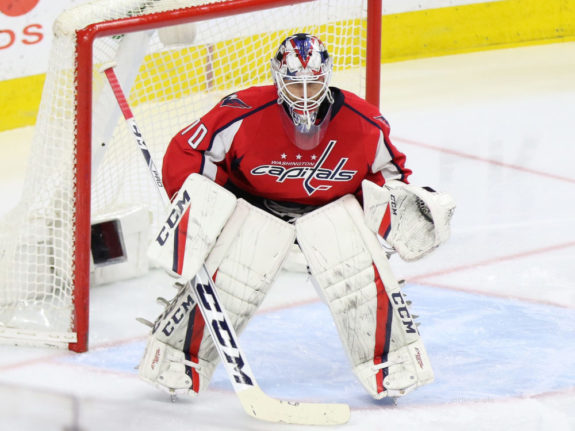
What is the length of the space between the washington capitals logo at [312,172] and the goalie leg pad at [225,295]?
0.34 feet

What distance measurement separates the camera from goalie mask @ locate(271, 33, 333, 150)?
9.08 ft

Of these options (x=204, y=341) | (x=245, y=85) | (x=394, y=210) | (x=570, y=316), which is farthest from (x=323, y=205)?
(x=245, y=85)

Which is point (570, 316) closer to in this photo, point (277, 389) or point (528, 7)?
point (277, 389)

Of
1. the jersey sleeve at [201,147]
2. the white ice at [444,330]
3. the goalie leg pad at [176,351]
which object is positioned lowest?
the white ice at [444,330]

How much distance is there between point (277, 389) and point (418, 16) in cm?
362

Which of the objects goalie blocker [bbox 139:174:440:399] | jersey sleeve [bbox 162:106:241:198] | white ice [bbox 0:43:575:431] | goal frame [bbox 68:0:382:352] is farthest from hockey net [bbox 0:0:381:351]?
goalie blocker [bbox 139:174:440:399]

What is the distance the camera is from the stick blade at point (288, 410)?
2809 millimetres

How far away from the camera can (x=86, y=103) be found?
3.11 meters

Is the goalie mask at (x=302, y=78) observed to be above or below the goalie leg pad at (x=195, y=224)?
above

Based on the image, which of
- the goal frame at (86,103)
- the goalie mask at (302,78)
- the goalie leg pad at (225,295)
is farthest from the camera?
the goal frame at (86,103)

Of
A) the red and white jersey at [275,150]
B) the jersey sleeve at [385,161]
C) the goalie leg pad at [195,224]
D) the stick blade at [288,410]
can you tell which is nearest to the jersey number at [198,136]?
the red and white jersey at [275,150]

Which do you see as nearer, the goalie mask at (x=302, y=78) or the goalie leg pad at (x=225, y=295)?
the goalie mask at (x=302, y=78)

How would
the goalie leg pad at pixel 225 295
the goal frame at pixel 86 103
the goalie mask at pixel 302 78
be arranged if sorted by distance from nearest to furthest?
the goalie mask at pixel 302 78, the goalie leg pad at pixel 225 295, the goal frame at pixel 86 103

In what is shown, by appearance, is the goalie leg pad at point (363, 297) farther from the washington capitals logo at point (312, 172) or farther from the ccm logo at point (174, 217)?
the ccm logo at point (174, 217)
